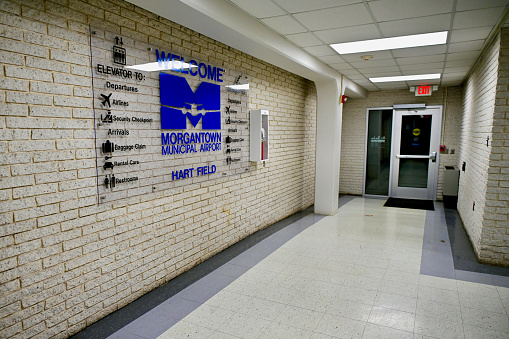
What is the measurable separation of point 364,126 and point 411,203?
2329mm

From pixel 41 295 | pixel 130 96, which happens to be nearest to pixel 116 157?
pixel 130 96

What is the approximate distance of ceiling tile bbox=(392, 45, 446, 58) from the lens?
14.1 ft

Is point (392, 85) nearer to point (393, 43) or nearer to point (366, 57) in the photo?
point (366, 57)

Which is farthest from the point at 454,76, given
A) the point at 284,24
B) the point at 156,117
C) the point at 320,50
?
the point at 156,117

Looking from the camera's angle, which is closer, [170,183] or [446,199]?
[170,183]

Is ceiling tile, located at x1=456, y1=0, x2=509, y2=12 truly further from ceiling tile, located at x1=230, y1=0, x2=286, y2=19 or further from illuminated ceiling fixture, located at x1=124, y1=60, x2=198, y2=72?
illuminated ceiling fixture, located at x1=124, y1=60, x2=198, y2=72

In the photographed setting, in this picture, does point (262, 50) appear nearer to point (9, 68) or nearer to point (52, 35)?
point (52, 35)

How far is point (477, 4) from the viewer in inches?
115

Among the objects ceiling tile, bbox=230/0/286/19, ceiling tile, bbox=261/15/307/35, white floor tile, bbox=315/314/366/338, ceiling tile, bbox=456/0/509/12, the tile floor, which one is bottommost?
the tile floor

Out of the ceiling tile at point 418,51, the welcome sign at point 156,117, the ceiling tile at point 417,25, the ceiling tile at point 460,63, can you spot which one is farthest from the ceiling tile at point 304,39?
the ceiling tile at point 460,63

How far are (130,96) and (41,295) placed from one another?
1.72 m

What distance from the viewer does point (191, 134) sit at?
144 inches

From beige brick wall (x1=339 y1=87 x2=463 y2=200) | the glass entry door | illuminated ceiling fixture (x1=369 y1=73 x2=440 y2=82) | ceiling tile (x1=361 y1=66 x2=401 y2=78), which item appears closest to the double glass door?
the glass entry door

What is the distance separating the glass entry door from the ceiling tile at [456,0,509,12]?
5422 mm
